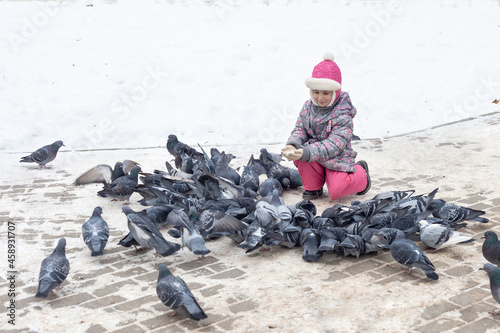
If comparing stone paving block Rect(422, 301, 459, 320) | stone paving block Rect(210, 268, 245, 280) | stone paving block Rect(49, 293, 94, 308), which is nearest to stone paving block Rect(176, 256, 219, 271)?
stone paving block Rect(210, 268, 245, 280)

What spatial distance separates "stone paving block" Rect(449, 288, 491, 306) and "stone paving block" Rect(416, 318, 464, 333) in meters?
0.24

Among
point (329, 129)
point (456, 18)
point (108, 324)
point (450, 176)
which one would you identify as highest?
point (456, 18)

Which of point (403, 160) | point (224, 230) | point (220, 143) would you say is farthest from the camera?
point (220, 143)

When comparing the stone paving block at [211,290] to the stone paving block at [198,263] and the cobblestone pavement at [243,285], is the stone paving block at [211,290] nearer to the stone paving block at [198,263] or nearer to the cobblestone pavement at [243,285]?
the cobblestone pavement at [243,285]

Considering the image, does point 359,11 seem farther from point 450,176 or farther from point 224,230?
point 224,230

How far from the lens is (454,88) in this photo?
9602 mm

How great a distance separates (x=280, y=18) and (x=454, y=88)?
4.04 m

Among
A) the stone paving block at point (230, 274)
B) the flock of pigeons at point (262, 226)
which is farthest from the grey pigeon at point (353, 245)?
the stone paving block at point (230, 274)

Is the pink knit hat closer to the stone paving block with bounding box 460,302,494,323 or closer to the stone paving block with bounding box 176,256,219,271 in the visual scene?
the stone paving block with bounding box 176,256,219,271

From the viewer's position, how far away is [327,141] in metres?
5.34

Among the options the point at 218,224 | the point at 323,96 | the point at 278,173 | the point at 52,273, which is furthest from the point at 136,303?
the point at 323,96

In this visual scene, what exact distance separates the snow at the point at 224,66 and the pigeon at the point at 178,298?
4378 millimetres

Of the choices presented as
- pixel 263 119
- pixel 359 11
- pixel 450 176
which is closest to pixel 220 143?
pixel 263 119

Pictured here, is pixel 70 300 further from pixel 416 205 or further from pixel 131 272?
pixel 416 205
